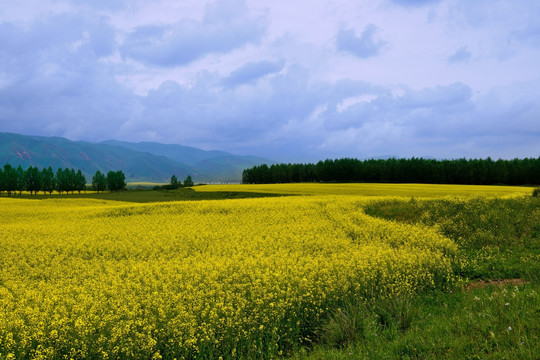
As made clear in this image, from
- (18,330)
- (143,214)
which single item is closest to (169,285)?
(18,330)

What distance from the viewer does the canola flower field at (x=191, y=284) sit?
7031 mm

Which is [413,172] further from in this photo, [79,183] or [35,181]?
[35,181]

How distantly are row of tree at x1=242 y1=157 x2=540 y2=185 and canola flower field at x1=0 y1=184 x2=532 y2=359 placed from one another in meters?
77.6

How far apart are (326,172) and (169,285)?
9689cm

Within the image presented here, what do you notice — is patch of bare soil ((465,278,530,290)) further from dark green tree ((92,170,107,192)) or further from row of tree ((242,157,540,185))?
dark green tree ((92,170,107,192))

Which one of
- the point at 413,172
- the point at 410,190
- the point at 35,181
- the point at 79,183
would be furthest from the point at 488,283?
the point at 35,181

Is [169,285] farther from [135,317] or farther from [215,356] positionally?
[215,356]

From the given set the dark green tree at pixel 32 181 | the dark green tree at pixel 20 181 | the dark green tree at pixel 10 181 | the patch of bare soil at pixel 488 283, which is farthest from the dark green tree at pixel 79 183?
the patch of bare soil at pixel 488 283

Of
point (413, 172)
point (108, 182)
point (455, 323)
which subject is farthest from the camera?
point (108, 182)

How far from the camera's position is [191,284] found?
9461 mm

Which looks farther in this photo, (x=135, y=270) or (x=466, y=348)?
(x=135, y=270)

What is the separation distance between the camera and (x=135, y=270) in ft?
36.2

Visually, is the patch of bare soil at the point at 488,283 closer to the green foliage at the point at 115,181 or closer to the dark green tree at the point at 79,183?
the green foliage at the point at 115,181

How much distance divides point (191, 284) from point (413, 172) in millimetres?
91091
